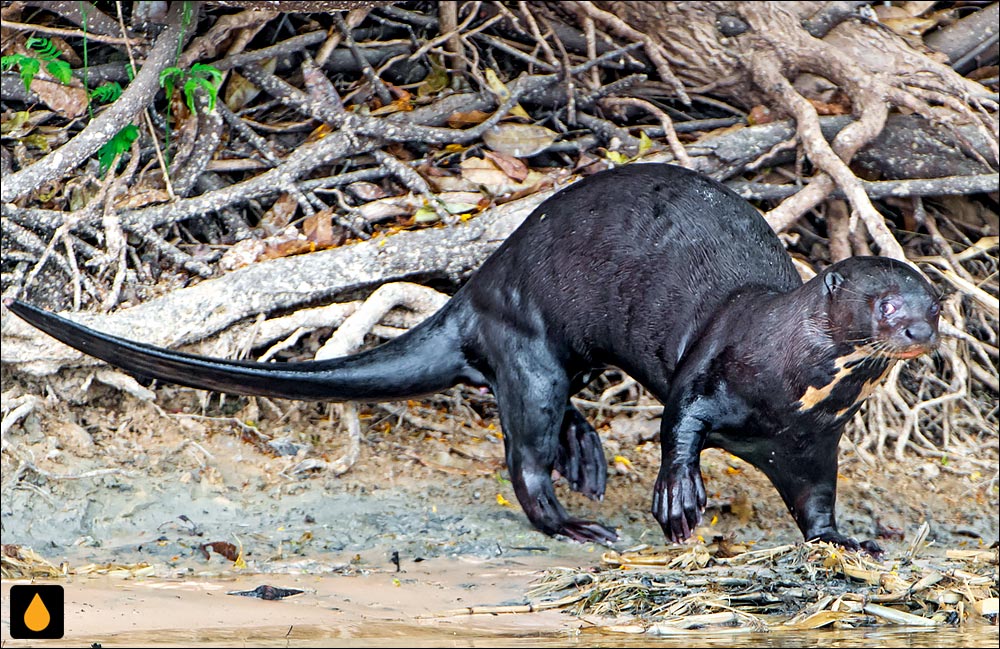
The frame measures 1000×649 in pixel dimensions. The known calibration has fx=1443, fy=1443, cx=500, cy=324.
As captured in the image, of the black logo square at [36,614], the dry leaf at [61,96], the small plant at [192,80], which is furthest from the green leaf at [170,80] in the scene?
the black logo square at [36,614]

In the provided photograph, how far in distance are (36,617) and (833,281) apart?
1.64 metres

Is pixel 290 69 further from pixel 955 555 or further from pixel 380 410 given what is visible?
pixel 955 555

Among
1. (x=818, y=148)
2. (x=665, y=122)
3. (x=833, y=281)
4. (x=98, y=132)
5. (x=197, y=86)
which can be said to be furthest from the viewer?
(x=665, y=122)

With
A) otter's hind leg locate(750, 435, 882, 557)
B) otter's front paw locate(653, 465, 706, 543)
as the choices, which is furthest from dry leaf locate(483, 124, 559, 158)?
otter's front paw locate(653, 465, 706, 543)

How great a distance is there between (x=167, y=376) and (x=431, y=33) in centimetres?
196

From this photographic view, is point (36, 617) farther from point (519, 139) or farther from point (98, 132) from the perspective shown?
point (519, 139)

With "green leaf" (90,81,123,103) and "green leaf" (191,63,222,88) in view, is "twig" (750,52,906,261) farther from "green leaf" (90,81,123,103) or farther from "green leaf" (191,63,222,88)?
"green leaf" (90,81,123,103)

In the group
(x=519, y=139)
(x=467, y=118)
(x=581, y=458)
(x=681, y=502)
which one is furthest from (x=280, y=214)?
(x=681, y=502)

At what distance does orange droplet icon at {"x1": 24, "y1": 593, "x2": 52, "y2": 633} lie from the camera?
243cm

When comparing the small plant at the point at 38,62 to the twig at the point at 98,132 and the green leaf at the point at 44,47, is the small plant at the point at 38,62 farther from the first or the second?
the twig at the point at 98,132

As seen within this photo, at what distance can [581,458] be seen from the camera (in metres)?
3.65

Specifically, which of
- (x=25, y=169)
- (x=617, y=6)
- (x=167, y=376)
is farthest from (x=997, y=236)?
(x=25, y=169)

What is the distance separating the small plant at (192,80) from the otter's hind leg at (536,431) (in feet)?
4.47

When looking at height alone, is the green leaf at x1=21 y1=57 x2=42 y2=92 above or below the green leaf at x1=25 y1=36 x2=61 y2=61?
below
